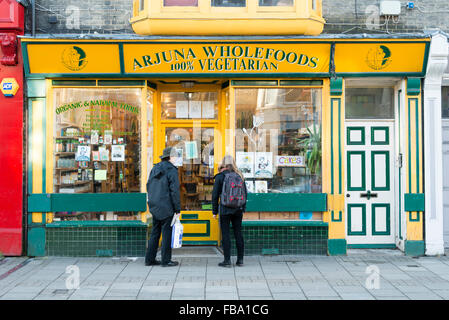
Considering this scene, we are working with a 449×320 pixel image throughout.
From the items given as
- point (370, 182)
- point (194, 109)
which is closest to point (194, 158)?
point (194, 109)

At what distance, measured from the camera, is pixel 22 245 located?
8531 millimetres

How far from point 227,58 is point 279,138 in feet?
5.79

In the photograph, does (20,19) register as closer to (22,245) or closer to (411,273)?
(22,245)

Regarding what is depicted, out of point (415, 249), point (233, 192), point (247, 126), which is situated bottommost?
point (415, 249)

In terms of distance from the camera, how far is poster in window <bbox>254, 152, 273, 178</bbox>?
8.90 meters

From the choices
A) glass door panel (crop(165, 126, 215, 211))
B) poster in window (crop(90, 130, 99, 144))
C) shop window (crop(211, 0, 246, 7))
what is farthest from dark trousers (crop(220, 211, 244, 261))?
shop window (crop(211, 0, 246, 7))

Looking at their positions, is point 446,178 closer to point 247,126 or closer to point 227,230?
→ point 247,126

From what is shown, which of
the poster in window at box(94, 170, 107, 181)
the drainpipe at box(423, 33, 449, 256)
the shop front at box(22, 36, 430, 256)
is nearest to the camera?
the shop front at box(22, 36, 430, 256)

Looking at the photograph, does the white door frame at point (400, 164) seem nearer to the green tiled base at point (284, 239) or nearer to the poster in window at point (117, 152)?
the green tiled base at point (284, 239)

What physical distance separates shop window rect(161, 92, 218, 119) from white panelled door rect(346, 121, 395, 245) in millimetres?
2684

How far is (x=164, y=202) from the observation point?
7652mm

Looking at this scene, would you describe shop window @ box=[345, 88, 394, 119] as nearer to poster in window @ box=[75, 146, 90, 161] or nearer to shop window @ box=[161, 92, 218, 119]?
shop window @ box=[161, 92, 218, 119]

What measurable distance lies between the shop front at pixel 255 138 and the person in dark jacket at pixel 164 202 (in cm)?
82

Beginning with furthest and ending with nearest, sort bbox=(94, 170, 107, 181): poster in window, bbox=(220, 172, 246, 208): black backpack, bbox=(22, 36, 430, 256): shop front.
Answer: bbox=(94, 170, 107, 181): poster in window < bbox=(22, 36, 430, 256): shop front < bbox=(220, 172, 246, 208): black backpack
